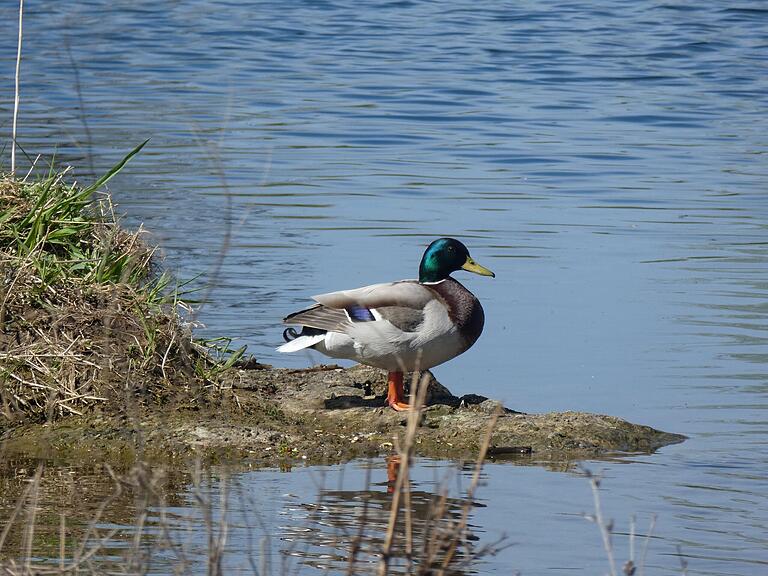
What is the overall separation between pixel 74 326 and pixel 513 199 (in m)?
6.88

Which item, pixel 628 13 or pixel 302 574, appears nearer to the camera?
pixel 302 574

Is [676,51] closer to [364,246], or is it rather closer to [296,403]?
[364,246]

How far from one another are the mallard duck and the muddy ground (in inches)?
9.2

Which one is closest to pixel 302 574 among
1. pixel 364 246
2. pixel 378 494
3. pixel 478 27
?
pixel 378 494

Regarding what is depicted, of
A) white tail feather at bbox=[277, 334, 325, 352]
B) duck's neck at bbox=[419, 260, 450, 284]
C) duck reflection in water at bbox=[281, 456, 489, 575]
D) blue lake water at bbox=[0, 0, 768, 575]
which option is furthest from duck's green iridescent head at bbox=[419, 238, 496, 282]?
duck reflection in water at bbox=[281, 456, 489, 575]

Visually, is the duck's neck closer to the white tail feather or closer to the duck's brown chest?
the duck's brown chest

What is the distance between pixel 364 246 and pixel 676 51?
46.8 feet

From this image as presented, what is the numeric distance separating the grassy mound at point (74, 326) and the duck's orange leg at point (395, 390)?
0.85 meters

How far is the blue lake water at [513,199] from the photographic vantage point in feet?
21.1

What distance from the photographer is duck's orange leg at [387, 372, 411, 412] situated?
734 centimetres

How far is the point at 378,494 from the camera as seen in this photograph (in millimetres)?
6191

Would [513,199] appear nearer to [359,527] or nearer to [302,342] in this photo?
[302,342]

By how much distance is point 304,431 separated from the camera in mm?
6973

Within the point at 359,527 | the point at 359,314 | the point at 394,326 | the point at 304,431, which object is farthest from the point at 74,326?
the point at 359,527
